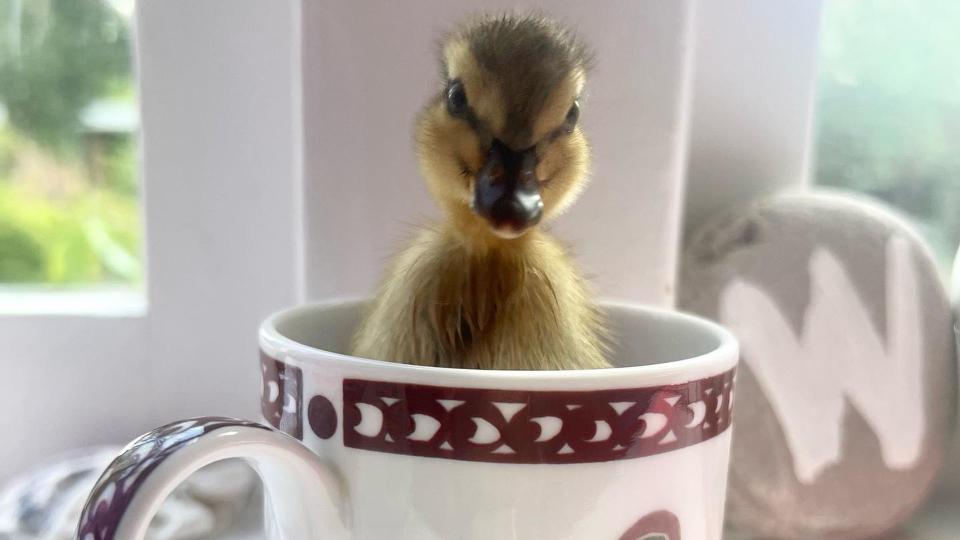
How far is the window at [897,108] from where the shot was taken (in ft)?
1.70

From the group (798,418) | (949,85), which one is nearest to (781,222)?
(798,418)

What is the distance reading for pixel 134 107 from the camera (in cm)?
46

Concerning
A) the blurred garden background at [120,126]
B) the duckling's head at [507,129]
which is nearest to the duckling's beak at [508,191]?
the duckling's head at [507,129]

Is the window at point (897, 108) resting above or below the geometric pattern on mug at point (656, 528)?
above

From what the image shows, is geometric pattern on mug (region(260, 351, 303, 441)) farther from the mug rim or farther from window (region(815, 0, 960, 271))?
window (region(815, 0, 960, 271))

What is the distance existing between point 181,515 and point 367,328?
0.55 ft

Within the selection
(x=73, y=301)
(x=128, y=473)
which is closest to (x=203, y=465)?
(x=128, y=473)

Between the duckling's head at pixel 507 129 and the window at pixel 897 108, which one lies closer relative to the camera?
A: the duckling's head at pixel 507 129

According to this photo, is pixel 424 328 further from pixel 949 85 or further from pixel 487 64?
pixel 949 85

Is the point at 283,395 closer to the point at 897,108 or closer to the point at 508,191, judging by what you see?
the point at 508,191

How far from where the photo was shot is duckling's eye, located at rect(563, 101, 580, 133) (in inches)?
10.8

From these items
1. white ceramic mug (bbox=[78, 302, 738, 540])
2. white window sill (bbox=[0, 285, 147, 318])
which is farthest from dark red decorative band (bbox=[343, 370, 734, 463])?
white window sill (bbox=[0, 285, 147, 318])

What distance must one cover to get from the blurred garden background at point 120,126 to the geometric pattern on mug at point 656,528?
1.07 ft

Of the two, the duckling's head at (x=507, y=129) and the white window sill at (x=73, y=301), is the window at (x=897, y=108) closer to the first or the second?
the duckling's head at (x=507, y=129)
